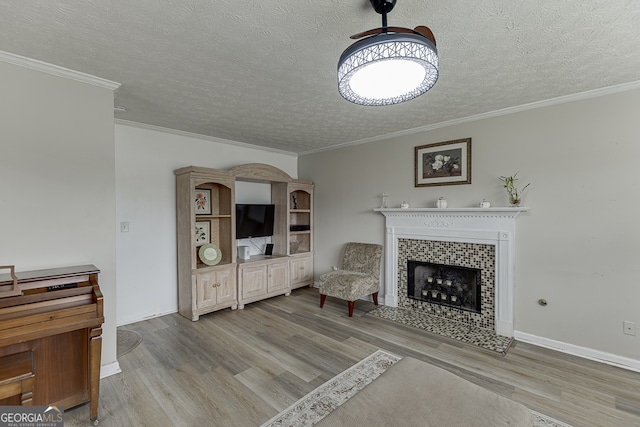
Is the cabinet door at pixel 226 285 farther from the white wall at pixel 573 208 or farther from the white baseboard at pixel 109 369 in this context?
the white wall at pixel 573 208

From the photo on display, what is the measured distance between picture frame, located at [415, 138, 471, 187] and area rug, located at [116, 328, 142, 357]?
148 inches

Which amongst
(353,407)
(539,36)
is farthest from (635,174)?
(353,407)

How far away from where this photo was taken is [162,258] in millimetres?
3803

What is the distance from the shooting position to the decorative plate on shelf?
12.6 feet

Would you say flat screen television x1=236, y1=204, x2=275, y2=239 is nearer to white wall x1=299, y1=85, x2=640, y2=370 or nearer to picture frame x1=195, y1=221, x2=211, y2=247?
picture frame x1=195, y1=221, x2=211, y2=247

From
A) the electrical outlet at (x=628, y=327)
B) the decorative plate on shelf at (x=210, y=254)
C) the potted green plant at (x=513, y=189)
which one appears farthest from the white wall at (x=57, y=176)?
the electrical outlet at (x=628, y=327)

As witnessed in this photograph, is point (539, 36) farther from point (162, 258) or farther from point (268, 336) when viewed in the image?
point (162, 258)

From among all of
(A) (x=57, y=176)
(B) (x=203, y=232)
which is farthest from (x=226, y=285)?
(A) (x=57, y=176)

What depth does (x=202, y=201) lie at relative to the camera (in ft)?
13.3

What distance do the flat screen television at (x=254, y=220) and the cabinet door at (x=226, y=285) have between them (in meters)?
0.61

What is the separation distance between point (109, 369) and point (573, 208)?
445 centimetres

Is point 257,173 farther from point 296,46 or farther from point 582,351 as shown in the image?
point 582,351

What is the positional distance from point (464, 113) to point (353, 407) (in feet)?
10.3

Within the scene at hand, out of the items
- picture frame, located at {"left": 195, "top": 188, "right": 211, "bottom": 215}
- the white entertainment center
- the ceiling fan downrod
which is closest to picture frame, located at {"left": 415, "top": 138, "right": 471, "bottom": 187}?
the white entertainment center
